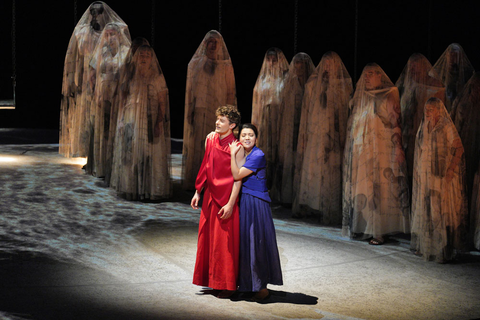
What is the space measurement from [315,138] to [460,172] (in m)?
2.00

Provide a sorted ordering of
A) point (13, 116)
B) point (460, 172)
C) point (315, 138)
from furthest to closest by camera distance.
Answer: point (13, 116) < point (315, 138) < point (460, 172)

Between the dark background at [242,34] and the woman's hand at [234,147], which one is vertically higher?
the dark background at [242,34]

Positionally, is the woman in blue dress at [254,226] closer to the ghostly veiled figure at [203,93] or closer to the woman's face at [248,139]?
the woman's face at [248,139]

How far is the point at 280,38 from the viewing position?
10.9 meters

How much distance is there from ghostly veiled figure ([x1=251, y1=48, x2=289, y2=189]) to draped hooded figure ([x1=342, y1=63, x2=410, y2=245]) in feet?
6.43

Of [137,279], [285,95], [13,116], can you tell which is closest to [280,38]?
[285,95]

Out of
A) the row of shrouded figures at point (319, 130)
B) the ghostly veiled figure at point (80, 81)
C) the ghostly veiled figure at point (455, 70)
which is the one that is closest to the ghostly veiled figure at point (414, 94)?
the row of shrouded figures at point (319, 130)

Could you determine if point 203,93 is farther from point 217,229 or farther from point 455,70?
point 217,229

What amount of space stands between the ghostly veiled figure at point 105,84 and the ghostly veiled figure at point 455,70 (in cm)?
420

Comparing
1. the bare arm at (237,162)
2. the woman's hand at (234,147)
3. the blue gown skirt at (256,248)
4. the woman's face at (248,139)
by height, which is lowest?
the blue gown skirt at (256,248)

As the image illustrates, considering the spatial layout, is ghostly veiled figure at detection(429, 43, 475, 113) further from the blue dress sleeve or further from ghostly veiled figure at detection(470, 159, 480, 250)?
the blue dress sleeve

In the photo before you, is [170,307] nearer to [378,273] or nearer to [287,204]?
[378,273]

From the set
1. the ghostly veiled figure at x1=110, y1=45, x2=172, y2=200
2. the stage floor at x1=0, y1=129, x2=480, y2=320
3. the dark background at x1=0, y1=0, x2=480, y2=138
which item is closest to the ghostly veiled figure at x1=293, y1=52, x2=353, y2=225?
the stage floor at x1=0, y1=129, x2=480, y2=320

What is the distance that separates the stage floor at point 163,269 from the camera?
15.5 feet
